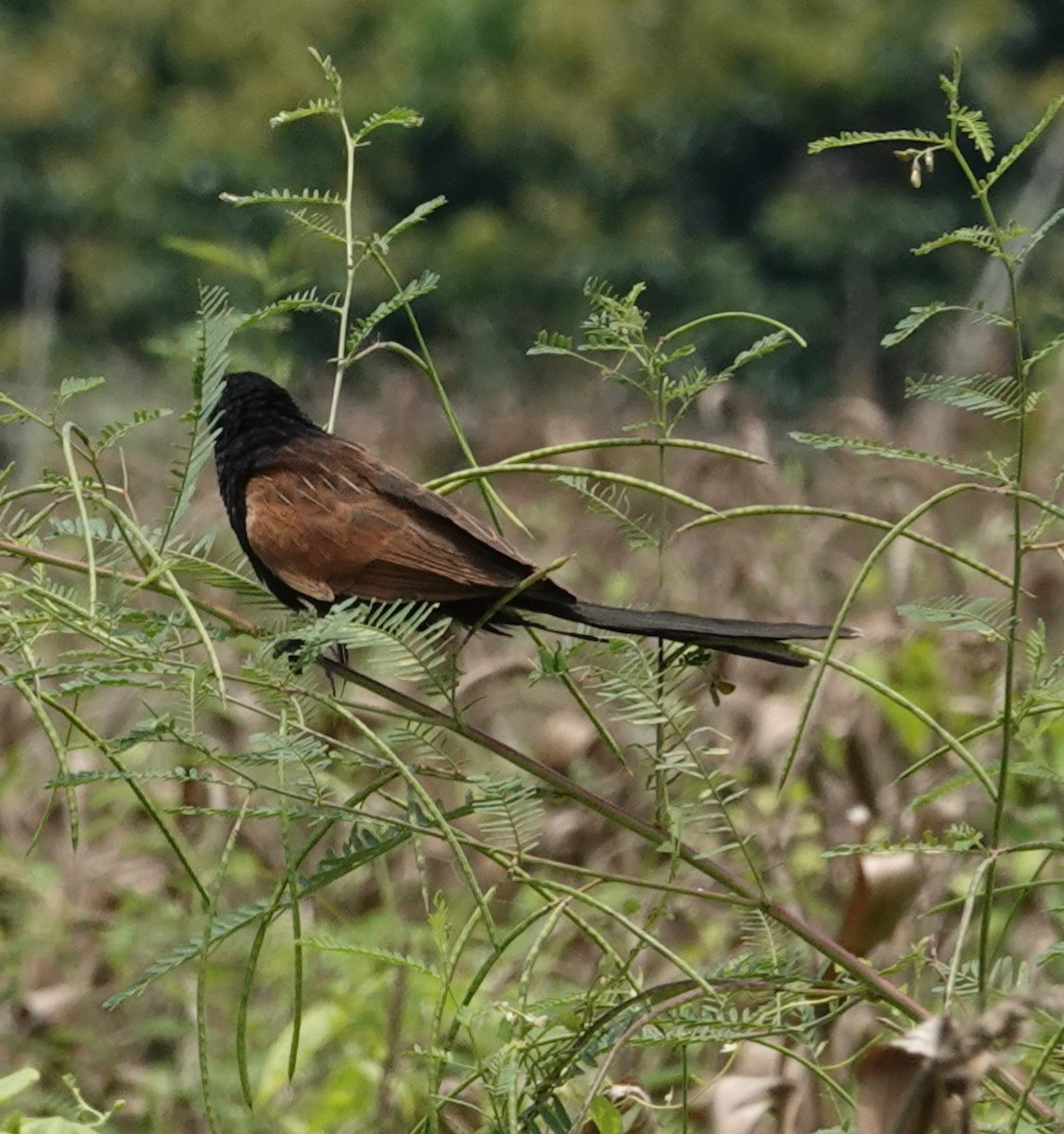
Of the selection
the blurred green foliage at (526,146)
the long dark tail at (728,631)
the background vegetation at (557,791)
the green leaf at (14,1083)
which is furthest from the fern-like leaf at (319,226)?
the blurred green foliage at (526,146)

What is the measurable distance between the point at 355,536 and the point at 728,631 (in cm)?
64

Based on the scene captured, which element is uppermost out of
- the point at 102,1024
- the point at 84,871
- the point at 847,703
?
the point at 847,703

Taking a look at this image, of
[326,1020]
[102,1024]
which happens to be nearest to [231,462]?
[326,1020]

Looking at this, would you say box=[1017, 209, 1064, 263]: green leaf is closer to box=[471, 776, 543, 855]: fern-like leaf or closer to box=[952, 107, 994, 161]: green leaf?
box=[952, 107, 994, 161]: green leaf

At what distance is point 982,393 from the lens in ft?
4.55

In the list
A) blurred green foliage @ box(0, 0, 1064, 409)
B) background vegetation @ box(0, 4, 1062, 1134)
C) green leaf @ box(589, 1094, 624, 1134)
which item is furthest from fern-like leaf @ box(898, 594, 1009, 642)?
blurred green foliage @ box(0, 0, 1064, 409)

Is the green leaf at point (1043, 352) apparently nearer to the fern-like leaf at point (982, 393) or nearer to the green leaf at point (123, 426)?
the fern-like leaf at point (982, 393)

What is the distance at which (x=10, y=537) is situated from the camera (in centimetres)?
144

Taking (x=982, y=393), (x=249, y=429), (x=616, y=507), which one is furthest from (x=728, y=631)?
(x=249, y=429)

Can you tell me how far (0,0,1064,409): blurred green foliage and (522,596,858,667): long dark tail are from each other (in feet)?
65.6

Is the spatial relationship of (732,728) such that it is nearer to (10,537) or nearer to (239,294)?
(10,537)

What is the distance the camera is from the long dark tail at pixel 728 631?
144 cm

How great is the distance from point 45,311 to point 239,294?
33.6 feet

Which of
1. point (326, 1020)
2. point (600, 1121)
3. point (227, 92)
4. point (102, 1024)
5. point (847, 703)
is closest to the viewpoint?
point (600, 1121)
